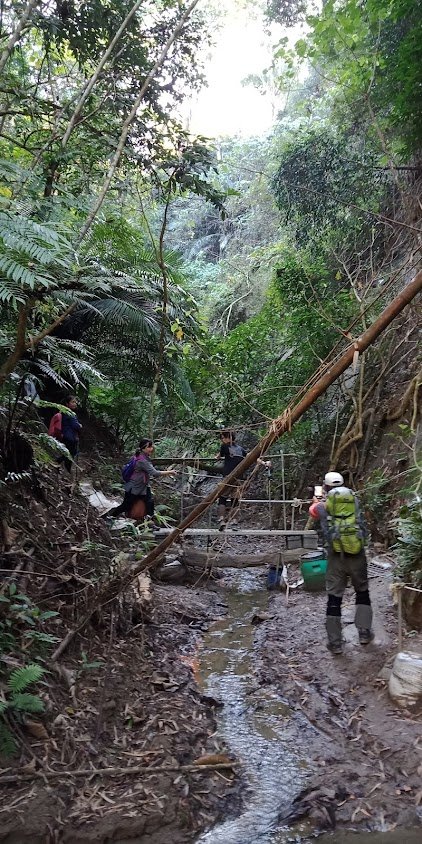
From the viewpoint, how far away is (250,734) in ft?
13.2

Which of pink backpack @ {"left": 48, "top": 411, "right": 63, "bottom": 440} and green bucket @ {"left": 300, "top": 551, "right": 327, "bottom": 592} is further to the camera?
pink backpack @ {"left": 48, "top": 411, "right": 63, "bottom": 440}

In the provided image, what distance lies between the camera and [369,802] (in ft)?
10.5

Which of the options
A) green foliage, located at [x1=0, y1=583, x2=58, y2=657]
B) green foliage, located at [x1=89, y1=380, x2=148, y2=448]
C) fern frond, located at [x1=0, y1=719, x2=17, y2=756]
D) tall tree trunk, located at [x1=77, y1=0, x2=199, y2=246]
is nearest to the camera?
fern frond, located at [x1=0, y1=719, x2=17, y2=756]

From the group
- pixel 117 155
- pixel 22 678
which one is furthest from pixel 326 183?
pixel 22 678

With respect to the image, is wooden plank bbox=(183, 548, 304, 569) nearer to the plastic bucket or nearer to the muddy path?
the plastic bucket

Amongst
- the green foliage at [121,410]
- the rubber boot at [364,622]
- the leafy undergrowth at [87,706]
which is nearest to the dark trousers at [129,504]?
the leafy undergrowth at [87,706]

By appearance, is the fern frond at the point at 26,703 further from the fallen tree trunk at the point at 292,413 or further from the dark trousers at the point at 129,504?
the dark trousers at the point at 129,504

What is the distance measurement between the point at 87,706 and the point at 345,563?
2.55 metres

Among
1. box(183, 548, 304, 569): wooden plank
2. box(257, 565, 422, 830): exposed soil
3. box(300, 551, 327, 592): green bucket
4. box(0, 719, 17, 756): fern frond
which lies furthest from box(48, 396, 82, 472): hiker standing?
box(0, 719, 17, 756): fern frond

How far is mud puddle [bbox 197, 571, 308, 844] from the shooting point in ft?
10.1

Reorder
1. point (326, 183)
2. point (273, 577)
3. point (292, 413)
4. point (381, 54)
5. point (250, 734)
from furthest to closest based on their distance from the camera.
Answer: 1. point (326, 183)
2. point (381, 54)
3. point (273, 577)
4. point (292, 413)
5. point (250, 734)

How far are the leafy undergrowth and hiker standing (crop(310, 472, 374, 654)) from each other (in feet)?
4.55

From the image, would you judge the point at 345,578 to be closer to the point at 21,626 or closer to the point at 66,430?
the point at 21,626

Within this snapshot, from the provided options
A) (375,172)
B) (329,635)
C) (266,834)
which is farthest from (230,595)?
(375,172)
